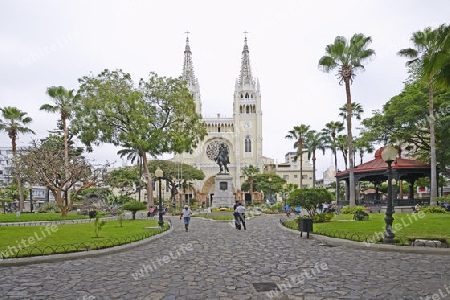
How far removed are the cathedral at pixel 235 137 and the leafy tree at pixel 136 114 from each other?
156 feet

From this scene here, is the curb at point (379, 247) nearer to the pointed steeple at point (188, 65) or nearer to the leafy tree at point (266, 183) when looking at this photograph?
the leafy tree at point (266, 183)

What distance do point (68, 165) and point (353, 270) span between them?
84.5 ft

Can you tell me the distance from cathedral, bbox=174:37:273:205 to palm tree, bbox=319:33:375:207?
54.2 meters

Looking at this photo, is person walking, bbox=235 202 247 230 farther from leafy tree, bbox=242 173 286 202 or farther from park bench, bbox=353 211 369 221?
leafy tree, bbox=242 173 286 202

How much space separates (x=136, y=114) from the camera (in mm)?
30219

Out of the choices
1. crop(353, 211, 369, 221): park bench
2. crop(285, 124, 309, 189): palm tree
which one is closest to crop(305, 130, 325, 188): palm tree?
crop(285, 124, 309, 189): palm tree

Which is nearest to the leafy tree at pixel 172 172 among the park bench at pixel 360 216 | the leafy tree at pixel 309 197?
the park bench at pixel 360 216

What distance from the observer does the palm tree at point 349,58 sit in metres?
26.5

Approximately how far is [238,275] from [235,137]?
76707 mm

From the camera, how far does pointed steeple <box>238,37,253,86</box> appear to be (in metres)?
87.3

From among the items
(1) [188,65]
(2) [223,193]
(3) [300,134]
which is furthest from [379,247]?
(1) [188,65]

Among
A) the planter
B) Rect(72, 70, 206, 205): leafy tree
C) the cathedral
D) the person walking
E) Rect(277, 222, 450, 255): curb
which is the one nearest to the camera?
Rect(277, 222, 450, 255): curb

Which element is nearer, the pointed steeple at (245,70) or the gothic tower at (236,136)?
the gothic tower at (236,136)

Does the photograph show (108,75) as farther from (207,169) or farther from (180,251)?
(207,169)
